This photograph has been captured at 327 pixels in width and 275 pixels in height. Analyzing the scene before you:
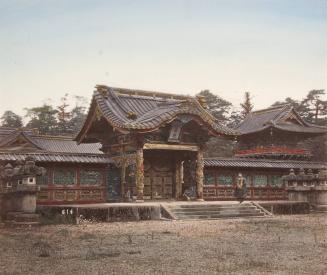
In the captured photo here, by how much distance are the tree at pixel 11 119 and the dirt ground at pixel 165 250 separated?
60.5 meters

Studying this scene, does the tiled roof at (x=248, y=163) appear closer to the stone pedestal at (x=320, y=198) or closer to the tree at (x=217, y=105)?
the stone pedestal at (x=320, y=198)

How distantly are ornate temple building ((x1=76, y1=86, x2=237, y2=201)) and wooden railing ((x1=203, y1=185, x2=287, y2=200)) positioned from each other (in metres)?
2.30

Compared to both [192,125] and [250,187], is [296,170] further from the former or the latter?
[192,125]

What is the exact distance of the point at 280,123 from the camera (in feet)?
142

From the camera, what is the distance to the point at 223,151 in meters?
60.1

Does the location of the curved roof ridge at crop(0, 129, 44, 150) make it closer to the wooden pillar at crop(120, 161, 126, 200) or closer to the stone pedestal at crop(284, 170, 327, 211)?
the wooden pillar at crop(120, 161, 126, 200)

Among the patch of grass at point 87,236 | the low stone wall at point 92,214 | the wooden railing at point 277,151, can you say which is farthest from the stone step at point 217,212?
the wooden railing at point 277,151

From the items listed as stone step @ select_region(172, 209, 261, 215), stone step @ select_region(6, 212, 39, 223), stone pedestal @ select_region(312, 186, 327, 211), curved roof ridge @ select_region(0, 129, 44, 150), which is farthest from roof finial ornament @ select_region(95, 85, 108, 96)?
curved roof ridge @ select_region(0, 129, 44, 150)

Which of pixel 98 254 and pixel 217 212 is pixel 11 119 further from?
pixel 98 254

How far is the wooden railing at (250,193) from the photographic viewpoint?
98.6 feet

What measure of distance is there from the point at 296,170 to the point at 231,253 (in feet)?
83.0

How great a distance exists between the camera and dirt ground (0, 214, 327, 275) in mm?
9047

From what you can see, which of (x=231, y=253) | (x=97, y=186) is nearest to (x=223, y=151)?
(x=97, y=186)

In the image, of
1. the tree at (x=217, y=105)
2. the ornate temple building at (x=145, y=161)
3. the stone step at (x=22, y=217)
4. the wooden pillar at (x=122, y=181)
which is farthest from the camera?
the tree at (x=217, y=105)
